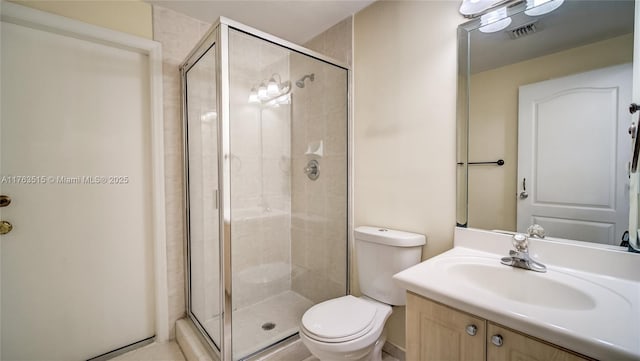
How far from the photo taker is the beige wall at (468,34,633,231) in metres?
1.15

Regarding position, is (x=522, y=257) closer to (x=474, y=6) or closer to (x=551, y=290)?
(x=551, y=290)

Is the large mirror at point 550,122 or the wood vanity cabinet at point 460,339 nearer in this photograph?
the wood vanity cabinet at point 460,339

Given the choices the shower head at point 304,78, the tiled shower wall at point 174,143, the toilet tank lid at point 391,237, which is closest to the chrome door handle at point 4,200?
the tiled shower wall at point 174,143

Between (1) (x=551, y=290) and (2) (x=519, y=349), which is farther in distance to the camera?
(1) (x=551, y=290)

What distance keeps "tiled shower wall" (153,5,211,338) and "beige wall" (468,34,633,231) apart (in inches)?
73.0

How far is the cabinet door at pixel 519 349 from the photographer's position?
659 mm

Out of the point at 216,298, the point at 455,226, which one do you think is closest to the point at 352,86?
the point at 455,226

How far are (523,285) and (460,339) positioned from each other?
40 centimetres

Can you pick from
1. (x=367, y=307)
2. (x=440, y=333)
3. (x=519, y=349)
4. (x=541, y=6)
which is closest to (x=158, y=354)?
(x=367, y=307)

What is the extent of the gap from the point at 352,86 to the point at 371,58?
221mm

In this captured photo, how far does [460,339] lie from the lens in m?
0.83

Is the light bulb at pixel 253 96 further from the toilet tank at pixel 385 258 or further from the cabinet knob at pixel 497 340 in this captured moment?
the cabinet knob at pixel 497 340

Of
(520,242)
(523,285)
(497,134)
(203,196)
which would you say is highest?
(497,134)

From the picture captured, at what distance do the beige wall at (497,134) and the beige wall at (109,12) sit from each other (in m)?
2.02
